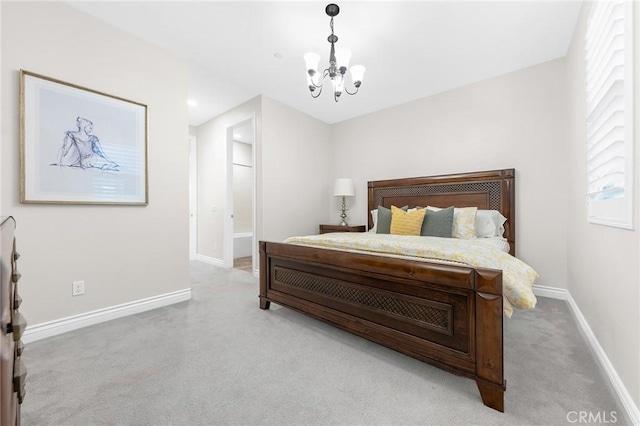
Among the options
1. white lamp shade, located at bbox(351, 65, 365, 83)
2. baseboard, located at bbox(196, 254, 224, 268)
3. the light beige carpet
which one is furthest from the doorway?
white lamp shade, located at bbox(351, 65, 365, 83)

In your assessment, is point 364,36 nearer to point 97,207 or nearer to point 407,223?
point 407,223

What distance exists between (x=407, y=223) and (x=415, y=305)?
61.0 inches

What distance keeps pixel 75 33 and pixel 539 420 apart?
393cm

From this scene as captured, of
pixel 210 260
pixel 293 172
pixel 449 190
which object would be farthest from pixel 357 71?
pixel 210 260

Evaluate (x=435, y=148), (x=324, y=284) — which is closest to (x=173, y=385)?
(x=324, y=284)

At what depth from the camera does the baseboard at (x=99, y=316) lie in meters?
1.96

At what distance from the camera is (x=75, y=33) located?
216cm

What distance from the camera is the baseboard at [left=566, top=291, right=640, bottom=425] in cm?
119

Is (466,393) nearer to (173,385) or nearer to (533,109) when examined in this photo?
(173,385)

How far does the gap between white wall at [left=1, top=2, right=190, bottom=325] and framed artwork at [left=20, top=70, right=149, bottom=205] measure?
61 millimetres

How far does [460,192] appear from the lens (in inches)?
133

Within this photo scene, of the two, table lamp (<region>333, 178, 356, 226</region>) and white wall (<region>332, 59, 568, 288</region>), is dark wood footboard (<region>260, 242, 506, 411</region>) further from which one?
white wall (<region>332, 59, 568, 288</region>)
